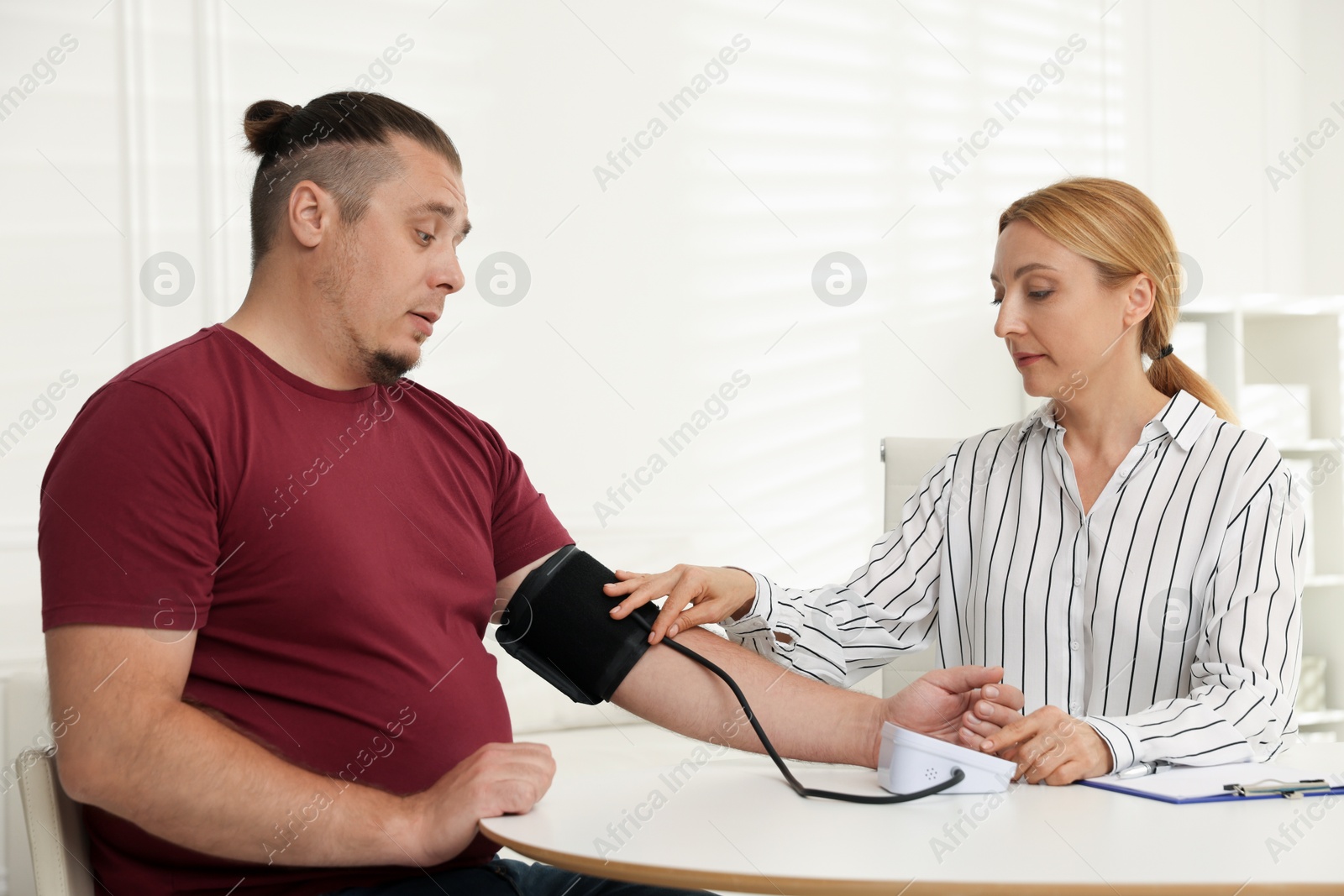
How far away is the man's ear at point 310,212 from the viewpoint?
127 cm

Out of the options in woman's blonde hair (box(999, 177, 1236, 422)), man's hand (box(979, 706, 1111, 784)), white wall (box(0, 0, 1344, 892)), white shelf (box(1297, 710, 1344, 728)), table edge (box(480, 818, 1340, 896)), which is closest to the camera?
table edge (box(480, 818, 1340, 896))

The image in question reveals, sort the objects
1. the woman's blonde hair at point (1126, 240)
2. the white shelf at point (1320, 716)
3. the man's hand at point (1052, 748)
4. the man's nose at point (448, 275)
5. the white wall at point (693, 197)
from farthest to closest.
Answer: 1. the white shelf at point (1320, 716)
2. the white wall at point (693, 197)
3. the woman's blonde hair at point (1126, 240)
4. the man's nose at point (448, 275)
5. the man's hand at point (1052, 748)

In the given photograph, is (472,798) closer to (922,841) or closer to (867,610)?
(922,841)

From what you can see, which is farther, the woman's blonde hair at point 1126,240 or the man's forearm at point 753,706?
the woman's blonde hair at point 1126,240

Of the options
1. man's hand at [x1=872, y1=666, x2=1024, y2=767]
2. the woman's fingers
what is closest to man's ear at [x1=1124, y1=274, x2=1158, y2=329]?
man's hand at [x1=872, y1=666, x2=1024, y2=767]

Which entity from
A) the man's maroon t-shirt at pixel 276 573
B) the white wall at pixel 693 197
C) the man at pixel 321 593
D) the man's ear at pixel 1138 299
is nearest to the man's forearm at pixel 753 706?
the man at pixel 321 593

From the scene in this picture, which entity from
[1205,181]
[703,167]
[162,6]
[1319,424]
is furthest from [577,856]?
[1205,181]

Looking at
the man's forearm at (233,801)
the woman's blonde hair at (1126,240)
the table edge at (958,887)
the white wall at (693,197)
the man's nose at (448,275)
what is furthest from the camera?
the white wall at (693,197)

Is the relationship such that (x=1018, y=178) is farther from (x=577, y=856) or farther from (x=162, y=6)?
(x=577, y=856)

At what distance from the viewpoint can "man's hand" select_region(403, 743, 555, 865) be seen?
0.97m

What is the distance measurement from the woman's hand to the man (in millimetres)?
34

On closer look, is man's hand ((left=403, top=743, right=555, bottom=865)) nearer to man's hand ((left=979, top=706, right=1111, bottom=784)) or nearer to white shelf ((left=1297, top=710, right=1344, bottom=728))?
man's hand ((left=979, top=706, right=1111, bottom=784))

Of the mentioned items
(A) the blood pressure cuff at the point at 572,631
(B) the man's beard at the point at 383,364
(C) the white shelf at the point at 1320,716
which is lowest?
(C) the white shelf at the point at 1320,716

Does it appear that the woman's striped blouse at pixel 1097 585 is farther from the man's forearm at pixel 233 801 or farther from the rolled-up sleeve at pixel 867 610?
the man's forearm at pixel 233 801
